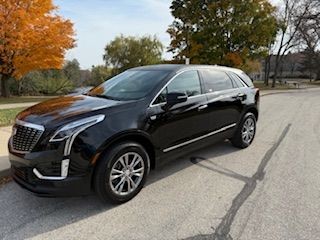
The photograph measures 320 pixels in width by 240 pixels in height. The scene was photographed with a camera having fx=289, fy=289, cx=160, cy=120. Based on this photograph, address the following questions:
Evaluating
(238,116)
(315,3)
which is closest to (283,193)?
(238,116)

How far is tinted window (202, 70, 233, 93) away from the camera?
4.96 metres

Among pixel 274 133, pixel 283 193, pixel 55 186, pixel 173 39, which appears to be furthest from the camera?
pixel 173 39

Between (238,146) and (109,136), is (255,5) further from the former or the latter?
(109,136)

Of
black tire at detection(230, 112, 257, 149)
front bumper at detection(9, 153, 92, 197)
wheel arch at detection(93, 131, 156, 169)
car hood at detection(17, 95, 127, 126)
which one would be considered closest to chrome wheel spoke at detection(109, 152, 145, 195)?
wheel arch at detection(93, 131, 156, 169)

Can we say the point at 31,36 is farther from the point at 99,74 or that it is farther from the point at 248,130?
the point at 99,74

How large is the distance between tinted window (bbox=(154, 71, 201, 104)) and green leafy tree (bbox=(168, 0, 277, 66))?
867 inches

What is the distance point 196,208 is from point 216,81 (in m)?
2.52

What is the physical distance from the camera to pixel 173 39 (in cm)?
2933

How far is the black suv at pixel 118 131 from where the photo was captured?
3.17 m

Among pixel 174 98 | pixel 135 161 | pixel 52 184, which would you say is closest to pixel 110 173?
pixel 135 161

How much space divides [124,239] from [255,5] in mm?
Result: 26512

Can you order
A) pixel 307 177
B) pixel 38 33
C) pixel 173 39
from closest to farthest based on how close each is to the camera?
pixel 307 177 → pixel 38 33 → pixel 173 39

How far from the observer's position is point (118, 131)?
3408 millimetres

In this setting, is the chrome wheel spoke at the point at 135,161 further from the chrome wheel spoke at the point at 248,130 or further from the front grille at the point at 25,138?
the chrome wheel spoke at the point at 248,130
